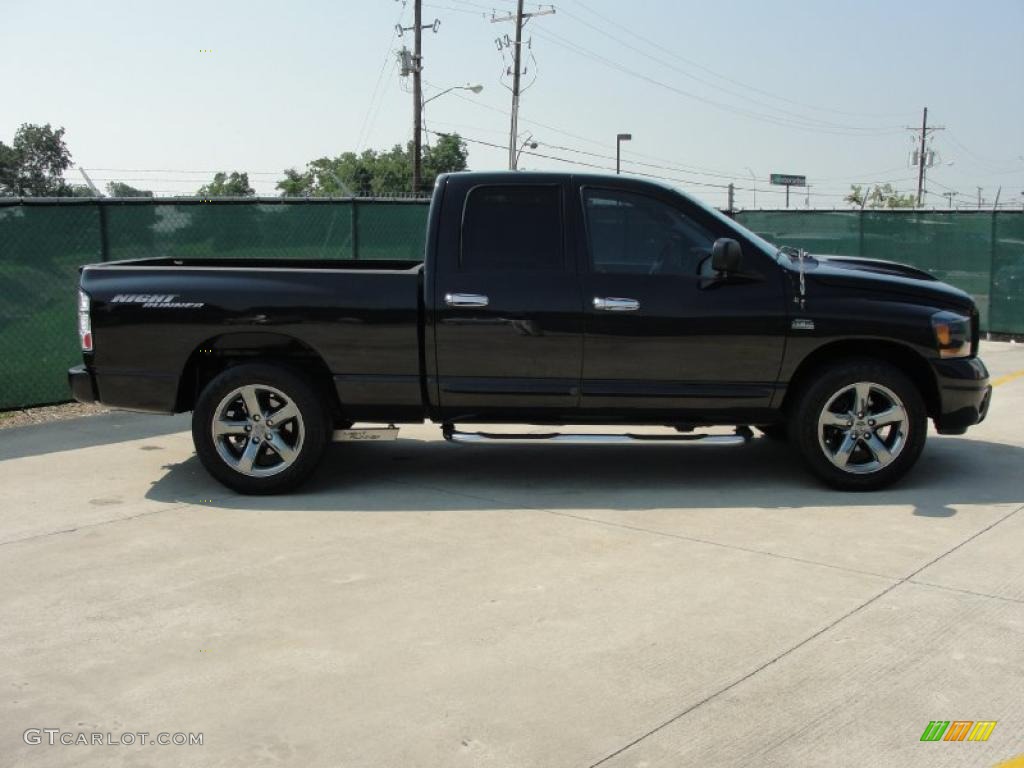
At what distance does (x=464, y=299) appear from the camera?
6.40m

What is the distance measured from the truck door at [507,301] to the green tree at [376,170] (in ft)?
323

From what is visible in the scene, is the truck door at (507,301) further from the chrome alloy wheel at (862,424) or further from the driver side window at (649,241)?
the chrome alloy wheel at (862,424)

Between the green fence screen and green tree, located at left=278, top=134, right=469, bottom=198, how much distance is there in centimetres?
9088

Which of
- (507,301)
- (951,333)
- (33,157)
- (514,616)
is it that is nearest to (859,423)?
(951,333)

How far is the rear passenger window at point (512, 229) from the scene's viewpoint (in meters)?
6.49

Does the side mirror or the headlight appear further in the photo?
the headlight

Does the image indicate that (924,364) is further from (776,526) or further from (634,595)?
(634,595)

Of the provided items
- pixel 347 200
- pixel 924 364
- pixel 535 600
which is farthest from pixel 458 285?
pixel 347 200

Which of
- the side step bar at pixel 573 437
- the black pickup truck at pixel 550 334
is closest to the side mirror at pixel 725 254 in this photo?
the black pickup truck at pixel 550 334

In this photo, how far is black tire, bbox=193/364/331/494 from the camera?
21.3ft

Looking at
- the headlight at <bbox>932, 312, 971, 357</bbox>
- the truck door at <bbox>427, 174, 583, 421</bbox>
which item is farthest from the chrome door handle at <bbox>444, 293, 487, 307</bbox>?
the headlight at <bbox>932, 312, 971, 357</bbox>

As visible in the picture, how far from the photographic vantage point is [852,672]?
3982 millimetres

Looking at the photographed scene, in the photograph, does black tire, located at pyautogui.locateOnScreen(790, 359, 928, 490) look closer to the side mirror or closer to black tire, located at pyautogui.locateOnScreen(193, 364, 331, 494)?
the side mirror

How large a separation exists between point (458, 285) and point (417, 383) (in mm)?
670
